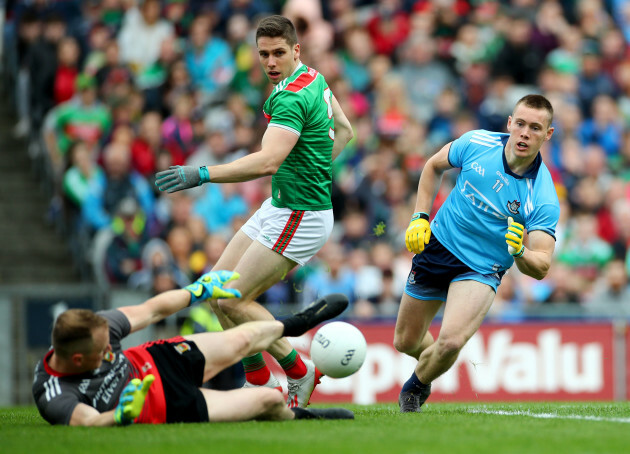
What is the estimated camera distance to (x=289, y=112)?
7.86m

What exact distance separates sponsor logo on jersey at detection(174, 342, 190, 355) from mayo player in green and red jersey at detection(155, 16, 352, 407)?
997mm

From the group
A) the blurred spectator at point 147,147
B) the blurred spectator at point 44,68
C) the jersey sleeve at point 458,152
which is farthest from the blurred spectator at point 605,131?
the jersey sleeve at point 458,152

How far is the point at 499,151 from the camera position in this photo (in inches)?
327

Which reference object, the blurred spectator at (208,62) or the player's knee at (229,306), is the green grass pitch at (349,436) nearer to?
the player's knee at (229,306)

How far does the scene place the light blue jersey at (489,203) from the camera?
318 inches

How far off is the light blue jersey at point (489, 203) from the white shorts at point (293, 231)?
1.01 metres

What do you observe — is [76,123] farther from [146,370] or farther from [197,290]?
[146,370]

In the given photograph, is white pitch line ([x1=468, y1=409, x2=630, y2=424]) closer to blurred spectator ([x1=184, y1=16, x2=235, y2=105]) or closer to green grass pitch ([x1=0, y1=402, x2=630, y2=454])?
green grass pitch ([x1=0, y1=402, x2=630, y2=454])

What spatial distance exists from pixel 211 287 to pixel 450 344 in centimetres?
197

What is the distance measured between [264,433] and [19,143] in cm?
1106

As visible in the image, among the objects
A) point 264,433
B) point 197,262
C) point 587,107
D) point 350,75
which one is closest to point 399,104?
point 350,75

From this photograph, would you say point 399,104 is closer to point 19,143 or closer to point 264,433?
point 19,143

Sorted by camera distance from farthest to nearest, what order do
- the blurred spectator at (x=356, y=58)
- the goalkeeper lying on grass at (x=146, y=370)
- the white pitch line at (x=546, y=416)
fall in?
the blurred spectator at (x=356, y=58), the white pitch line at (x=546, y=416), the goalkeeper lying on grass at (x=146, y=370)

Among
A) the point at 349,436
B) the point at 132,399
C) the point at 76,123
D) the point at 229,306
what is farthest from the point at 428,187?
the point at 76,123
